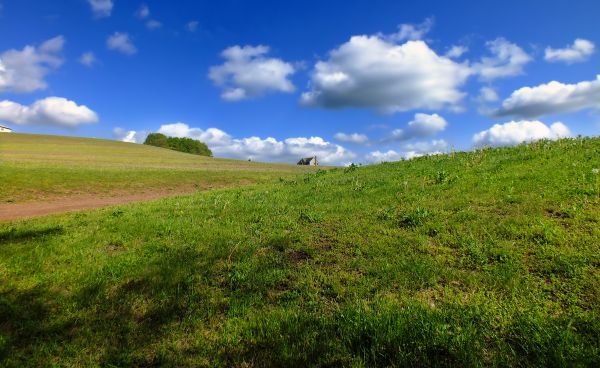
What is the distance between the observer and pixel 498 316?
5.78 m

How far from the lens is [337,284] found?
7363 mm

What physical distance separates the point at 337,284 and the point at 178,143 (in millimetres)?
191795

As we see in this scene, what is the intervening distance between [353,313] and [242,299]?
2.16m

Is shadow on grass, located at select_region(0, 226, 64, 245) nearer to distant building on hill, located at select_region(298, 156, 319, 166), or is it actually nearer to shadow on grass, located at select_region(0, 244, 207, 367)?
shadow on grass, located at select_region(0, 244, 207, 367)

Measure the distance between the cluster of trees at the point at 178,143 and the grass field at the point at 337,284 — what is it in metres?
180

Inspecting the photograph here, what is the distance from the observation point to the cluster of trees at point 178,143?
610 ft

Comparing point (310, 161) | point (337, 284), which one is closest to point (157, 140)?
point (310, 161)

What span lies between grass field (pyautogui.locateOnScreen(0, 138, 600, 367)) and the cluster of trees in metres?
180

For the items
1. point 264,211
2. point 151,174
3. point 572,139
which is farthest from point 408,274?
point 151,174

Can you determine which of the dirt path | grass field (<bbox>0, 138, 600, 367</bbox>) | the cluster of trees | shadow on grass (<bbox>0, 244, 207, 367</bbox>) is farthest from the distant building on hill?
shadow on grass (<bbox>0, 244, 207, 367</bbox>)

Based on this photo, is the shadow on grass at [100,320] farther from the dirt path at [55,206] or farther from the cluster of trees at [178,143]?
the cluster of trees at [178,143]

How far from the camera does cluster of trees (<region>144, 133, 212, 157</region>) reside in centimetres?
18588

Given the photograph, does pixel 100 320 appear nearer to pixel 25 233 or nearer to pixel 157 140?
pixel 25 233

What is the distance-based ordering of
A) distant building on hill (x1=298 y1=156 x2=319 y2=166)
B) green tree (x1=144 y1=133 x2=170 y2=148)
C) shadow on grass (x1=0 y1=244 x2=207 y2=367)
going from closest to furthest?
shadow on grass (x1=0 y1=244 x2=207 y2=367)
distant building on hill (x1=298 y1=156 x2=319 y2=166)
green tree (x1=144 y1=133 x2=170 y2=148)
